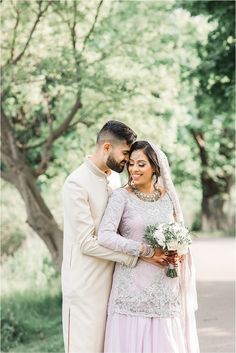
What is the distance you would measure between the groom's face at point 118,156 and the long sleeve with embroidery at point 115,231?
0.65ft

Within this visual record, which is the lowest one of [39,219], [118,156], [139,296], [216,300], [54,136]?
[139,296]

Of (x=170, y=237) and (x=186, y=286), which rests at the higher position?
(x=170, y=237)

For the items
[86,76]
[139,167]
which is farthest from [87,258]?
[86,76]

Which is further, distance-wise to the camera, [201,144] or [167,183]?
[201,144]

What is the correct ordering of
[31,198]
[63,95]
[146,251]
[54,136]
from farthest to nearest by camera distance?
[63,95] < [54,136] < [31,198] < [146,251]

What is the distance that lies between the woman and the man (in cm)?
7

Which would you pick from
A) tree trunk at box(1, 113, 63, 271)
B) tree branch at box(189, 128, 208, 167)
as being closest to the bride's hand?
tree trunk at box(1, 113, 63, 271)

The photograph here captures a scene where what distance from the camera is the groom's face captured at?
5168 millimetres

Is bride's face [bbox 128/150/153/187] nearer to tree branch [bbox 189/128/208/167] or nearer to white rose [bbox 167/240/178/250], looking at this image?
white rose [bbox 167/240/178/250]

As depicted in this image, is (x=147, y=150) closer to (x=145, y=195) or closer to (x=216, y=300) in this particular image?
(x=145, y=195)

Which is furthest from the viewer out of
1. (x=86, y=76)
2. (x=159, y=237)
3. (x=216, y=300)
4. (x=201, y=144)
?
(x=201, y=144)

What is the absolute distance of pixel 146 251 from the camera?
16.5ft

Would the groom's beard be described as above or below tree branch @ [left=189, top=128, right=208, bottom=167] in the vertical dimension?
below

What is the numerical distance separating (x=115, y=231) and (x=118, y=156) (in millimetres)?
472
